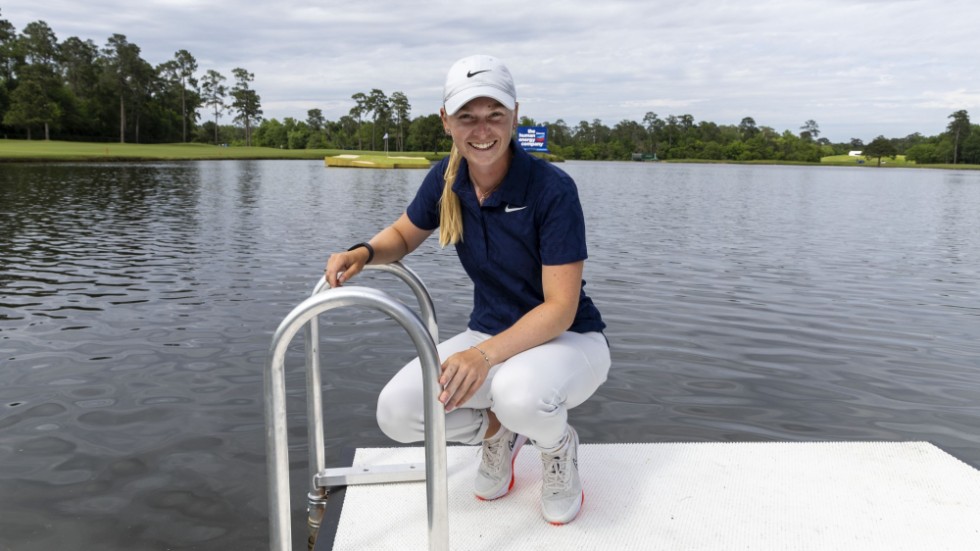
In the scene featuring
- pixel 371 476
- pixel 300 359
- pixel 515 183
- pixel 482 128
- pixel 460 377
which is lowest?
pixel 300 359

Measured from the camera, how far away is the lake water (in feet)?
13.6

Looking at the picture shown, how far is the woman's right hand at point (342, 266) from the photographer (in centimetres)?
290

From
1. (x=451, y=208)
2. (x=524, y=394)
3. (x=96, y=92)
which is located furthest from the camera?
(x=96, y=92)

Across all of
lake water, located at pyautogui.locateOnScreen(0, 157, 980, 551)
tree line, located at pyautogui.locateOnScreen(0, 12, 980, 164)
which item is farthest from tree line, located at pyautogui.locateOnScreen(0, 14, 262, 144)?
lake water, located at pyautogui.locateOnScreen(0, 157, 980, 551)

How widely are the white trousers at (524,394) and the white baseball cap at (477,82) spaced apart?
0.90 meters

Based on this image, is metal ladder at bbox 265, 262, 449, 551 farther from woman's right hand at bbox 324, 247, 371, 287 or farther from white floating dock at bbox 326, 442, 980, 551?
woman's right hand at bbox 324, 247, 371, 287

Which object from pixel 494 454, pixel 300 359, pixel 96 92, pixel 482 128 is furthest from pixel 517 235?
pixel 96 92

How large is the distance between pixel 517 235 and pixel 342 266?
0.68 meters

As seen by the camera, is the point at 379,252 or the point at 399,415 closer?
the point at 399,415

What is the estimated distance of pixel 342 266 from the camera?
2.93 metres

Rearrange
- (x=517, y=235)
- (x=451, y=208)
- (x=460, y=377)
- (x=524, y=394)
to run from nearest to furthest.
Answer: (x=460, y=377) → (x=524, y=394) → (x=517, y=235) → (x=451, y=208)

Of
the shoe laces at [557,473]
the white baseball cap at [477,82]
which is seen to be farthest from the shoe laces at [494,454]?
the white baseball cap at [477,82]

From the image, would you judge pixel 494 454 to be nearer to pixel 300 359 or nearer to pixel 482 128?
pixel 482 128

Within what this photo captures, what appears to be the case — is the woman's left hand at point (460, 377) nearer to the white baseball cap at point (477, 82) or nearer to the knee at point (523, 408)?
the knee at point (523, 408)
